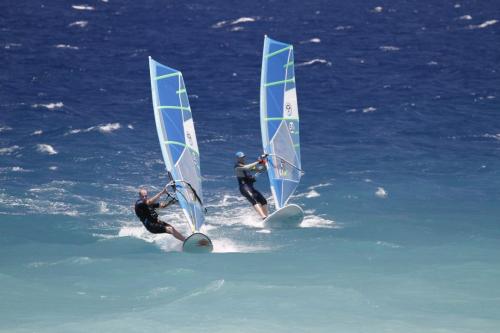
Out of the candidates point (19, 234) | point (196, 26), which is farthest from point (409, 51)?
point (19, 234)

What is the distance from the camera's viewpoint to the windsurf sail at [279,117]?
22047 millimetres

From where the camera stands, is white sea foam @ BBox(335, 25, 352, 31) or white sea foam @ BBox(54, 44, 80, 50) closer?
white sea foam @ BBox(54, 44, 80, 50)

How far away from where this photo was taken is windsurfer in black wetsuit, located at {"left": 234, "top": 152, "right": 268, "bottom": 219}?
2219 cm

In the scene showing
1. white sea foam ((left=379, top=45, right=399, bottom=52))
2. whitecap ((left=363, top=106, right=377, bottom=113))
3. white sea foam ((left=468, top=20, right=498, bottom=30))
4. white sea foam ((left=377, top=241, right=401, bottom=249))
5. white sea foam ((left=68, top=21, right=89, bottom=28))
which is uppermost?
white sea foam ((left=68, top=21, right=89, bottom=28))

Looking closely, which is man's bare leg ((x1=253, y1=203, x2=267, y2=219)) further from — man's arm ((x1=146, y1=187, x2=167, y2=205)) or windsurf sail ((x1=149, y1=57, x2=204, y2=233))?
man's arm ((x1=146, y1=187, x2=167, y2=205))

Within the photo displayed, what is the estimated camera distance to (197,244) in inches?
763

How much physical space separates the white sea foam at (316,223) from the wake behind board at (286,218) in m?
0.27

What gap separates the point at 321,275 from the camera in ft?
59.1

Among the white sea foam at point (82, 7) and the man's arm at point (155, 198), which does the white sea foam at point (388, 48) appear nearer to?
the white sea foam at point (82, 7)

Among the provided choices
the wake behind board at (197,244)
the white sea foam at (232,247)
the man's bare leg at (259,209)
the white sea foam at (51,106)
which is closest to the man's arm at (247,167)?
the man's bare leg at (259,209)

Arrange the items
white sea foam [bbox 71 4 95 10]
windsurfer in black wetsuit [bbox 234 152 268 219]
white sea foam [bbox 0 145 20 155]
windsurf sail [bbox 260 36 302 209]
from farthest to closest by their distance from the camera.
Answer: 1. white sea foam [bbox 71 4 95 10]
2. white sea foam [bbox 0 145 20 155]
3. windsurfer in black wetsuit [bbox 234 152 268 219]
4. windsurf sail [bbox 260 36 302 209]

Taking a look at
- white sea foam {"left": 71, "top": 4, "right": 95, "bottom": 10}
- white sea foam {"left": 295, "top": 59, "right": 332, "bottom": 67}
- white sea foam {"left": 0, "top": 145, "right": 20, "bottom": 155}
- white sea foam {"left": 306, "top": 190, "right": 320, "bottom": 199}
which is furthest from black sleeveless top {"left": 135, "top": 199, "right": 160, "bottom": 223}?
white sea foam {"left": 71, "top": 4, "right": 95, "bottom": 10}

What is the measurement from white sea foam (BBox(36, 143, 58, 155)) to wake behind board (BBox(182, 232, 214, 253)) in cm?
1084

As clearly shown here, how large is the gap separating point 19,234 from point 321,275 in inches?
297
